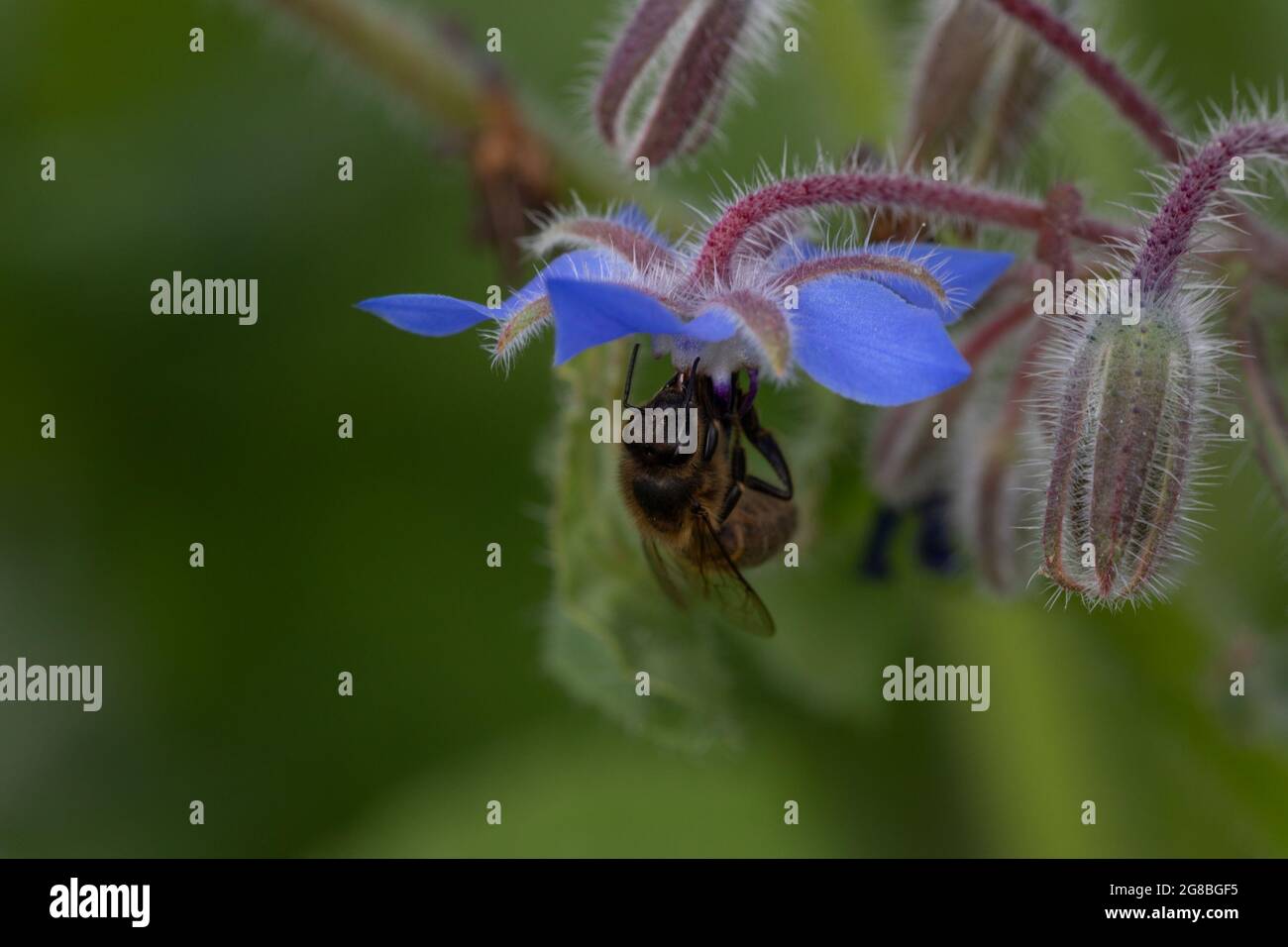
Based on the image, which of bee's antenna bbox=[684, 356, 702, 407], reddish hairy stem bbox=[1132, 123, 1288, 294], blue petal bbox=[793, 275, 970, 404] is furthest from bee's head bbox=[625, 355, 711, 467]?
reddish hairy stem bbox=[1132, 123, 1288, 294]

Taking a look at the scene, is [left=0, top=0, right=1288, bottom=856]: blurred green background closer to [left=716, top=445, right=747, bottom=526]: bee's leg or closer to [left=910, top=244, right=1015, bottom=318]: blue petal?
[left=716, top=445, right=747, bottom=526]: bee's leg

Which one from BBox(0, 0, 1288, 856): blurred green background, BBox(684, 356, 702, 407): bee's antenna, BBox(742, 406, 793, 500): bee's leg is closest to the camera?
BBox(684, 356, 702, 407): bee's antenna

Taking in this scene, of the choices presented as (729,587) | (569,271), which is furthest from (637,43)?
(729,587)

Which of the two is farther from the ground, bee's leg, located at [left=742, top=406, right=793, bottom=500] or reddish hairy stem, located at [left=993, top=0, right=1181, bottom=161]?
reddish hairy stem, located at [left=993, top=0, right=1181, bottom=161]

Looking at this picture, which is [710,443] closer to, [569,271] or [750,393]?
[750,393]

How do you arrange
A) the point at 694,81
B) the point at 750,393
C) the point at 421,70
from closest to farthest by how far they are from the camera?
the point at 750,393
the point at 694,81
the point at 421,70

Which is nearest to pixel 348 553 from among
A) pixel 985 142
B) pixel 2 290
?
pixel 2 290

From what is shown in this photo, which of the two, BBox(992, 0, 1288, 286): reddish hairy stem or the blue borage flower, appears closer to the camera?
the blue borage flower

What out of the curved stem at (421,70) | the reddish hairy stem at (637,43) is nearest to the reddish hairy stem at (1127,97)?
the reddish hairy stem at (637,43)
